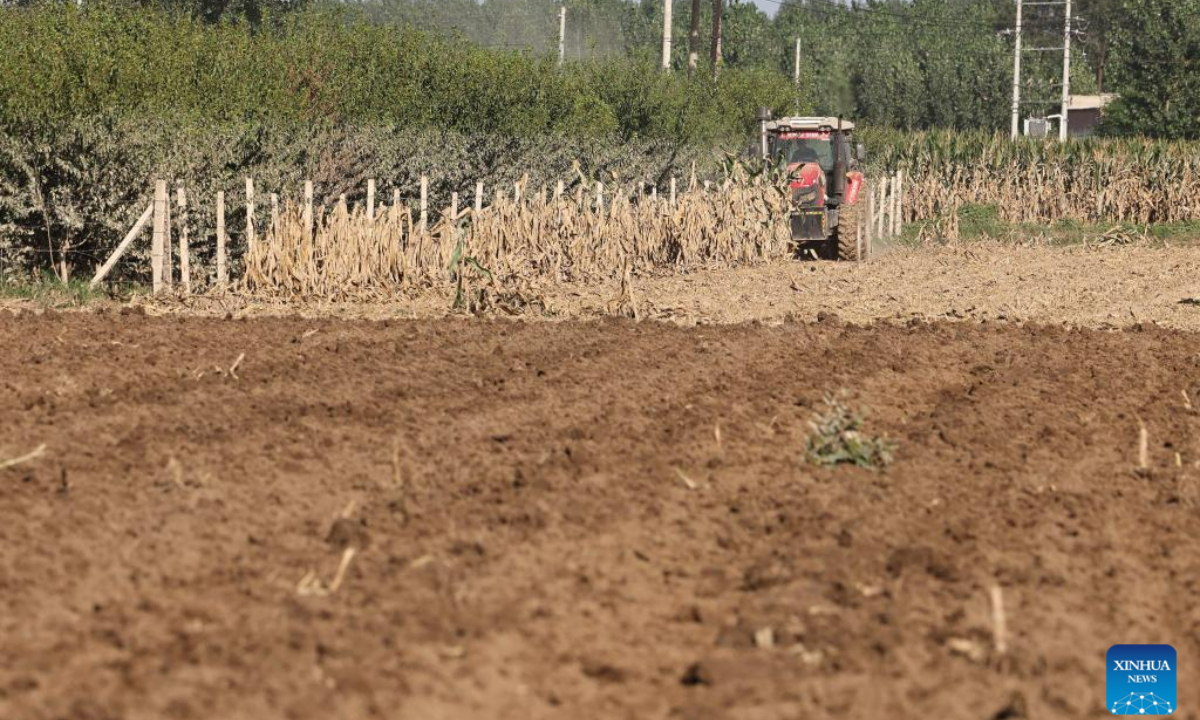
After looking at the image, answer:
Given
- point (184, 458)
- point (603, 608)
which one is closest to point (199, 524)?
point (184, 458)

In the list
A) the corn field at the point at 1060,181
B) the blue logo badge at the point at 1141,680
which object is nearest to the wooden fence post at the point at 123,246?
the blue logo badge at the point at 1141,680

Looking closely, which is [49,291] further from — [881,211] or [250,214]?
[881,211]

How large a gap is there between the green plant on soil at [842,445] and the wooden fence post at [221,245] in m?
9.43

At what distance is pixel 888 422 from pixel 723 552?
331cm

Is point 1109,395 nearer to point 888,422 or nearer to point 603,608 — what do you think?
point 888,422

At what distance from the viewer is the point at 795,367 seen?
11.3 meters

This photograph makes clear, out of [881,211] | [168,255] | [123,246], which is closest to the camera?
[123,246]

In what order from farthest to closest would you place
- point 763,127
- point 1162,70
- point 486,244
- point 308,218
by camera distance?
point 1162,70, point 763,127, point 486,244, point 308,218

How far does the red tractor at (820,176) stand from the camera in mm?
22750

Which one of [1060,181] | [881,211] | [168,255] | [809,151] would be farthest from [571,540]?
[1060,181]

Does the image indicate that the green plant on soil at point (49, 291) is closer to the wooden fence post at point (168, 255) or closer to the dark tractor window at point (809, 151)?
the wooden fence post at point (168, 255)

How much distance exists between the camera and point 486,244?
53.8 feet

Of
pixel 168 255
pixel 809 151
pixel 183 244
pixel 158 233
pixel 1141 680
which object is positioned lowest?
pixel 1141 680

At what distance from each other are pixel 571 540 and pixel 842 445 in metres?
2.12
